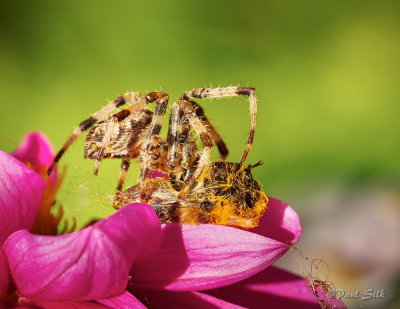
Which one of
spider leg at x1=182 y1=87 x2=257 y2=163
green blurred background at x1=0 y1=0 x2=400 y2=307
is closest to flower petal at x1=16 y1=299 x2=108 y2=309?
spider leg at x1=182 y1=87 x2=257 y2=163

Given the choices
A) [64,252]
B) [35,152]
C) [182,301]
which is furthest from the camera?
[35,152]

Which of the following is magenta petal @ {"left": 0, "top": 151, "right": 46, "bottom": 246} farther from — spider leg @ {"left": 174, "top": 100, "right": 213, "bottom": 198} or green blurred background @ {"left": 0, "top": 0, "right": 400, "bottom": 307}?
green blurred background @ {"left": 0, "top": 0, "right": 400, "bottom": 307}

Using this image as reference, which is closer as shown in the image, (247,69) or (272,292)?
(272,292)

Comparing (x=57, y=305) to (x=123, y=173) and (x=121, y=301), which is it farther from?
(x=123, y=173)

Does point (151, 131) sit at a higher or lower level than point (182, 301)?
higher

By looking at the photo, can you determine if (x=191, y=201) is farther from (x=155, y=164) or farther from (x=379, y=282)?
(x=379, y=282)

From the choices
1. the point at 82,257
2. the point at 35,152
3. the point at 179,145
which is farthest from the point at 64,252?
the point at 35,152

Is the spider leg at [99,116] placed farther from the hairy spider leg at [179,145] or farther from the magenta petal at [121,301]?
the magenta petal at [121,301]
